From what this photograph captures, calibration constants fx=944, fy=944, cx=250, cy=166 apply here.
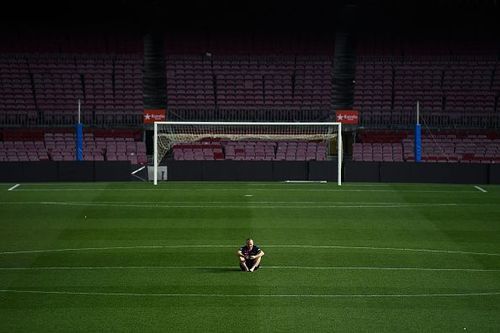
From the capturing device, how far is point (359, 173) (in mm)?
44812

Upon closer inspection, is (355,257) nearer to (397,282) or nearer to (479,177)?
(397,282)

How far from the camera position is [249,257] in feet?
80.8

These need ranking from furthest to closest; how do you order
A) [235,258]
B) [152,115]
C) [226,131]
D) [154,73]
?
[154,73] → [226,131] → [152,115] → [235,258]

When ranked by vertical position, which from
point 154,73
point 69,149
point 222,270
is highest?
point 154,73

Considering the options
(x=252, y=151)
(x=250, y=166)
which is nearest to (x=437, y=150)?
(x=252, y=151)

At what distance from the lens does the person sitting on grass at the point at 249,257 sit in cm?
2466

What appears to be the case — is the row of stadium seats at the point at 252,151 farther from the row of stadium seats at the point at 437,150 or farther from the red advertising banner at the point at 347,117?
the row of stadium seats at the point at 437,150

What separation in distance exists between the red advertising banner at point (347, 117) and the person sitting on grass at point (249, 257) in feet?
90.2

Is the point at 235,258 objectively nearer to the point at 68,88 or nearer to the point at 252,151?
the point at 252,151

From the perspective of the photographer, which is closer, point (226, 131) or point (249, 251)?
point (249, 251)

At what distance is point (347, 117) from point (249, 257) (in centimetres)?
2791

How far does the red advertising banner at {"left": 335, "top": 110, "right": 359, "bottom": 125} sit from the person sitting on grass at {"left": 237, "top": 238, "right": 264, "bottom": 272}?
27.5 metres

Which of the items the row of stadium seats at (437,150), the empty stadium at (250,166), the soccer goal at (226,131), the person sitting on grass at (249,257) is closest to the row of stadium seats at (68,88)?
the empty stadium at (250,166)

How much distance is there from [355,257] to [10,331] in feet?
37.3
